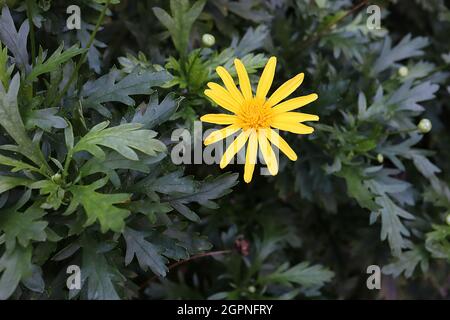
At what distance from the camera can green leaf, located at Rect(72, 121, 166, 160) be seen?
1.27 meters

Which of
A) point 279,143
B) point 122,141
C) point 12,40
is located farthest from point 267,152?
point 12,40

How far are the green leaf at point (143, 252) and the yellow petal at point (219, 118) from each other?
311mm

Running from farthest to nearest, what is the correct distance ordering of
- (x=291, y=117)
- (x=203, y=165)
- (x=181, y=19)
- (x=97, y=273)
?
(x=203, y=165) < (x=181, y=19) < (x=291, y=117) < (x=97, y=273)

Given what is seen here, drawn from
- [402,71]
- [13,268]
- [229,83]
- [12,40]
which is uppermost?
[402,71]

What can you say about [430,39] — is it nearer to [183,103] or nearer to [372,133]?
[372,133]

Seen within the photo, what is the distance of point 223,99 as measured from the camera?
1.43 metres

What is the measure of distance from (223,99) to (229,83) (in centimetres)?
4

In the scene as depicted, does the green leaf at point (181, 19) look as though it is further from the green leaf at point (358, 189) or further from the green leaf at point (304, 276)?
the green leaf at point (304, 276)

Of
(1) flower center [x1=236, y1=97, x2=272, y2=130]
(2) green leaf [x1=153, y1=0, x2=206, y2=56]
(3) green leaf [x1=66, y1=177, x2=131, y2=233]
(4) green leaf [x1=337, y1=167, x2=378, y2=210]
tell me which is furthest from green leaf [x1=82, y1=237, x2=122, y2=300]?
(4) green leaf [x1=337, y1=167, x2=378, y2=210]

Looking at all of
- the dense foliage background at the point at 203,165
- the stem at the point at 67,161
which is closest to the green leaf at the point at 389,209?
the dense foliage background at the point at 203,165

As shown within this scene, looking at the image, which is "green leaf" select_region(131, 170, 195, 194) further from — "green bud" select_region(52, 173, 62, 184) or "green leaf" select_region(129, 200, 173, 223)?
"green bud" select_region(52, 173, 62, 184)

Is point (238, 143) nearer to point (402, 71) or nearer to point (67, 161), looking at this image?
point (67, 161)
